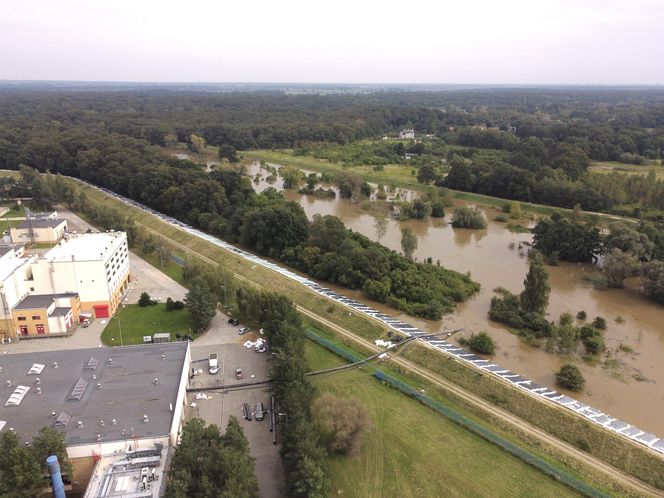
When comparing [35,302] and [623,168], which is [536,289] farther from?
[623,168]

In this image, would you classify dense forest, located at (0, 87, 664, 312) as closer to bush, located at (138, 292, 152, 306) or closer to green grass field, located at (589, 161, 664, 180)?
green grass field, located at (589, 161, 664, 180)

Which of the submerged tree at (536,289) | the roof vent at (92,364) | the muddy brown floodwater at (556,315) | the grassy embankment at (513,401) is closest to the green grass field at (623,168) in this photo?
the muddy brown floodwater at (556,315)

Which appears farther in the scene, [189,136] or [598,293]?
[189,136]

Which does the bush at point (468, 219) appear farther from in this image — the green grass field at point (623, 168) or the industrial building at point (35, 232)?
the industrial building at point (35, 232)

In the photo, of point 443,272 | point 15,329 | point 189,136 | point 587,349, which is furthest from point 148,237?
point 189,136

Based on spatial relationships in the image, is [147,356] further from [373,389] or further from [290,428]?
[373,389]

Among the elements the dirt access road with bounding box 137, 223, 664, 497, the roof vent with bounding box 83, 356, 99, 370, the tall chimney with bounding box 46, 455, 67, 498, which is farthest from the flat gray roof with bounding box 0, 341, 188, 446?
the dirt access road with bounding box 137, 223, 664, 497

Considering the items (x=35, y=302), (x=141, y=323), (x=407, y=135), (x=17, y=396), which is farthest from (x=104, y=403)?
(x=407, y=135)
